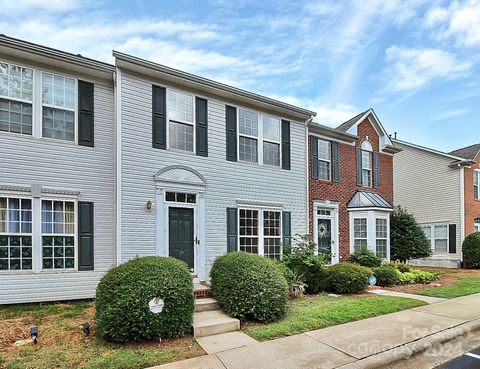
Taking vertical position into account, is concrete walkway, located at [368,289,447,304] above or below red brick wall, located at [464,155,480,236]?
below

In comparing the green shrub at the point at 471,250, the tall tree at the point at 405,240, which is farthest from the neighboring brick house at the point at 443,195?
the tall tree at the point at 405,240

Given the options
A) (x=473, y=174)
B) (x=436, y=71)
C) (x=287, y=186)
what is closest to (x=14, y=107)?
(x=287, y=186)

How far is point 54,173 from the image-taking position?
28.5 feet

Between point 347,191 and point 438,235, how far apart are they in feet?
34.0

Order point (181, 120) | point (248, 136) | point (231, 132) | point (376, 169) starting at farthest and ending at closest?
1. point (376, 169)
2. point (248, 136)
3. point (231, 132)
4. point (181, 120)

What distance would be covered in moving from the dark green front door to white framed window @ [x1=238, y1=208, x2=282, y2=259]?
180cm

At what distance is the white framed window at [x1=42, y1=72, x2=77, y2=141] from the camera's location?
8.74 meters

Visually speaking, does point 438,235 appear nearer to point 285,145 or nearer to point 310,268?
point 285,145

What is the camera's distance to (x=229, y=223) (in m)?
10.7

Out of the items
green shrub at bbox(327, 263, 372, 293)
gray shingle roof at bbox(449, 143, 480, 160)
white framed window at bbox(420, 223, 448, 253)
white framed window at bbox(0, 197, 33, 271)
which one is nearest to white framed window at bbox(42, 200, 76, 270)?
white framed window at bbox(0, 197, 33, 271)

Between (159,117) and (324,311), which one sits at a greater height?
(159,117)

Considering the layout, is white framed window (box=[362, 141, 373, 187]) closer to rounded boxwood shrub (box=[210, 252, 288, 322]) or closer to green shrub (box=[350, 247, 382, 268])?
green shrub (box=[350, 247, 382, 268])

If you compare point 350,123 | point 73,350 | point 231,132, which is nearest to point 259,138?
point 231,132

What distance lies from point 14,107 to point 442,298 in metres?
12.2
